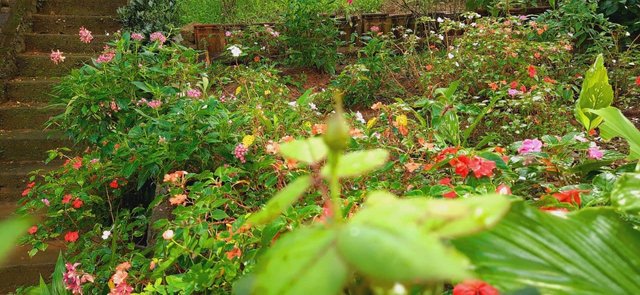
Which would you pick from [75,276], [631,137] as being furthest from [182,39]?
[631,137]

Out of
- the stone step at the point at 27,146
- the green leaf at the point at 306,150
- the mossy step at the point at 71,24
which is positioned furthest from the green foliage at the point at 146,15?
the green leaf at the point at 306,150

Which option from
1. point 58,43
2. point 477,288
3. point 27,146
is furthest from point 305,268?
point 58,43

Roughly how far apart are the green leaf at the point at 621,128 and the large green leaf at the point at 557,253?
724 millimetres

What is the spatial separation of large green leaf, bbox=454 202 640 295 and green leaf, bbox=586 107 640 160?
724 mm

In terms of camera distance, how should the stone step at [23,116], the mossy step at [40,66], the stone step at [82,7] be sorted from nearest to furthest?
the stone step at [23,116]
the mossy step at [40,66]
the stone step at [82,7]

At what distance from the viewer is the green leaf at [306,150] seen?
41 cm

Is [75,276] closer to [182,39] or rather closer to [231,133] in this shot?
[231,133]

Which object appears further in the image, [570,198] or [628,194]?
[570,198]

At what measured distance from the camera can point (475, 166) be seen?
1544mm

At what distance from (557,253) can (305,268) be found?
1.71ft

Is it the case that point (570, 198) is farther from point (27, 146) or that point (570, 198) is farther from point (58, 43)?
point (58, 43)

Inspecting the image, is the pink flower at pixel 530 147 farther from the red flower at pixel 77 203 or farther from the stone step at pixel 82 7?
the stone step at pixel 82 7

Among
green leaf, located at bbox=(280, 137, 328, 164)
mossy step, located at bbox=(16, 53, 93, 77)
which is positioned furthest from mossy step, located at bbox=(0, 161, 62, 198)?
green leaf, located at bbox=(280, 137, 328, 164)

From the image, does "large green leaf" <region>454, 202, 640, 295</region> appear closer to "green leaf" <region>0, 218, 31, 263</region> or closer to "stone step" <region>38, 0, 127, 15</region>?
"green leaf" <region>0, 218, 31, 263</region>
